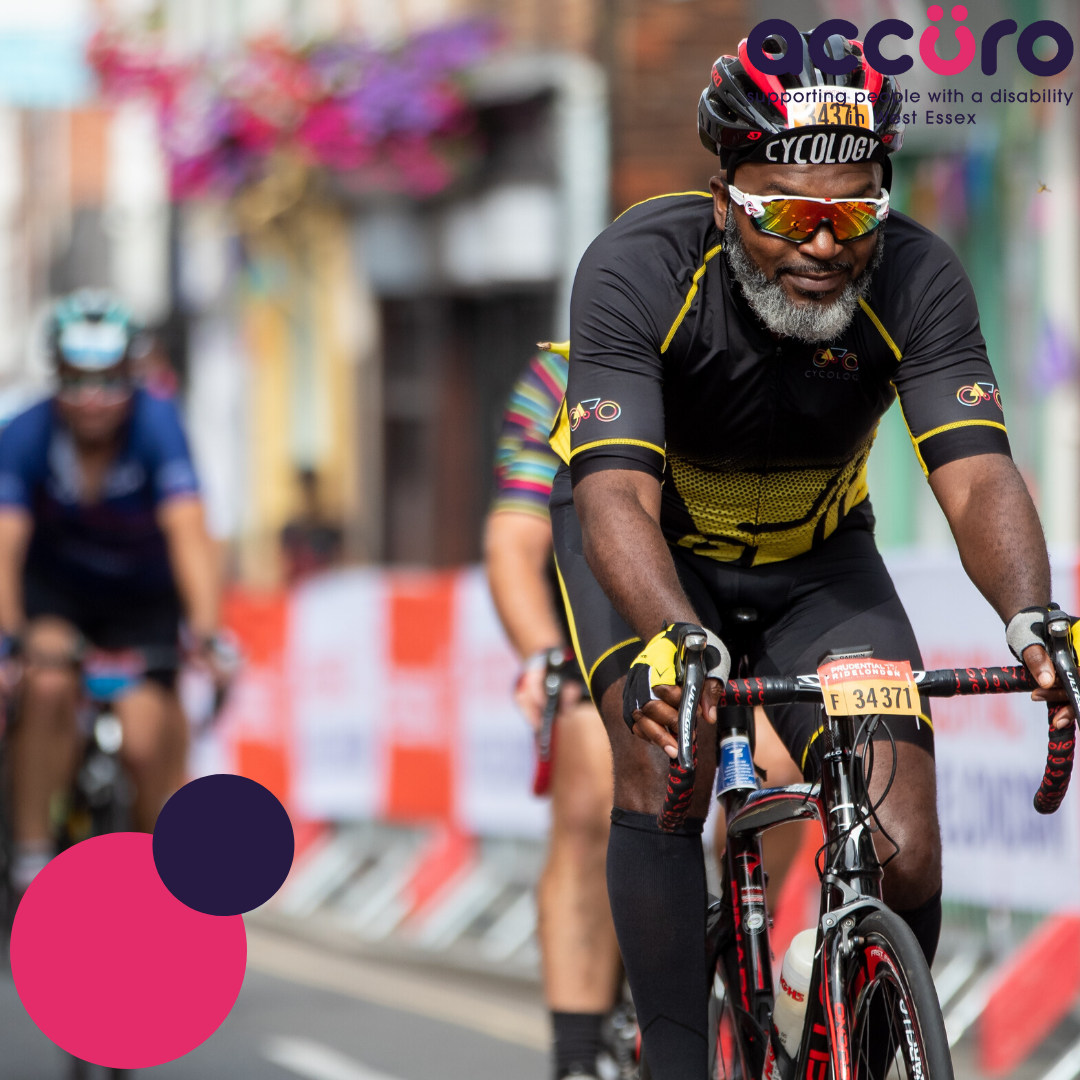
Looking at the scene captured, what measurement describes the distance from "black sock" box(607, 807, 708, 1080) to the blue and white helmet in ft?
11.6

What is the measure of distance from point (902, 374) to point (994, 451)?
21cm

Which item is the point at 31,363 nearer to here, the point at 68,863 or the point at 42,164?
the point at 42,164

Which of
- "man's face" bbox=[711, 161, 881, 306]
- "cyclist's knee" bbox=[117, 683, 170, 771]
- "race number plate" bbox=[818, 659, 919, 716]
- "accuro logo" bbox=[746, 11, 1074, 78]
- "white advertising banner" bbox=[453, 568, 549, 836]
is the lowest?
"white advertising banner" bbox=[453, 568, 549, 836]

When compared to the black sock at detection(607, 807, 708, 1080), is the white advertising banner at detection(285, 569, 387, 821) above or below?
below

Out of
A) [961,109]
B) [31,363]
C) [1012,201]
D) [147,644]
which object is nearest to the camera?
[147,644]

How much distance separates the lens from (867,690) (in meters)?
3.12

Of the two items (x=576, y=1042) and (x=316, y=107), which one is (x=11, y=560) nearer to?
(x=576, y=1042)

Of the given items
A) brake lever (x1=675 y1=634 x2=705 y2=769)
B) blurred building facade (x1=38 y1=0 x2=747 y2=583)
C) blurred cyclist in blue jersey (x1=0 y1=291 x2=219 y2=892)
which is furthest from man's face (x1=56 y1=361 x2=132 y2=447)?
blurred building facade (x1=38 y1=0 x2=747 y2=583)

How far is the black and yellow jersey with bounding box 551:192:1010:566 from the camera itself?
353 centimetres

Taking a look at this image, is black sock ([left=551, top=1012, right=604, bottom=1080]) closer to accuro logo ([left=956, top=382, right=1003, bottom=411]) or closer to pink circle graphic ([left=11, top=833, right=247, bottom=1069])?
pink circle graphic ([left=11, top=833, right=247, bottom=1069])

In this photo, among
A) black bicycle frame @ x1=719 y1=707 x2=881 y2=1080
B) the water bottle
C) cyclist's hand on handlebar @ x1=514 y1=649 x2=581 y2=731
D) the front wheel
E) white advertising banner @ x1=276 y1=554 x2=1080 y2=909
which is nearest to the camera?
the front wheel

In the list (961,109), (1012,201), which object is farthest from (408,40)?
(961,109)

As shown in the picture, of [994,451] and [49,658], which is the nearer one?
[994,451]

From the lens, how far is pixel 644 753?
3572 mm
